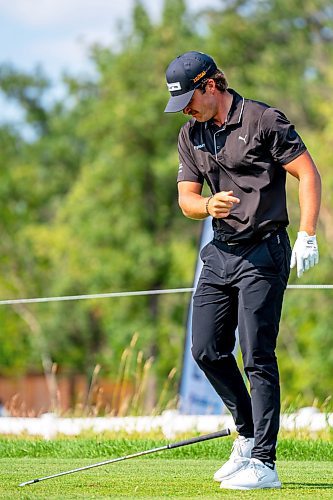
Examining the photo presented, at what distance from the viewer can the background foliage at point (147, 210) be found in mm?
41156

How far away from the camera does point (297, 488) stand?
580cm

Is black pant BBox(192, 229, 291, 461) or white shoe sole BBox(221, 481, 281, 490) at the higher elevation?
black pant BBox(192, 229, 291, 461)

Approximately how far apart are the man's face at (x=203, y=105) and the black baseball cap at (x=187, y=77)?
5 centimetres

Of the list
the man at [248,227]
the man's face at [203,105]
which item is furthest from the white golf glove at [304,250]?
the man's face at [203,105]

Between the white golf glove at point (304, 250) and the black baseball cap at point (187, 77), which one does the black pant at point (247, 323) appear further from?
the black baseball cap at point (187, 77)

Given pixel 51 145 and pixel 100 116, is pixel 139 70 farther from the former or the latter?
pixel 51 145

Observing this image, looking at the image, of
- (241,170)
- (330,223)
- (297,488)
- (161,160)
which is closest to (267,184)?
(241,170)

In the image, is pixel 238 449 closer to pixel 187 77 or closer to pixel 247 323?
pixel 247 323

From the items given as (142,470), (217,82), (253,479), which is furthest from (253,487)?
(217,82)

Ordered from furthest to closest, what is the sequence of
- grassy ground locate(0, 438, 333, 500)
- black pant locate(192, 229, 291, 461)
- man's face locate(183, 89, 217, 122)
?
1. man's face locate(183, 89, 217, 122)
2. black pant locate(192, 229, 291, 461)
3. grassy ground locate(0, 438, 333, 500)

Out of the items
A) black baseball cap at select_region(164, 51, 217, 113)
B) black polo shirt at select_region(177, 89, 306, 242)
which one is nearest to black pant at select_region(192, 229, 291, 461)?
black polo shirt at select_region(177, 89, 306, 242)

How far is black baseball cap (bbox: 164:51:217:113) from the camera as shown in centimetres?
599

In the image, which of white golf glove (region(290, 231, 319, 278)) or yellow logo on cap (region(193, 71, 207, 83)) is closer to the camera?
white golf glove (region(290, 231, 319, 278))

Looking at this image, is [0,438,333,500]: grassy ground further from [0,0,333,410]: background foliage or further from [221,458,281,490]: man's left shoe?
[0,0,333,410]: background foliage
